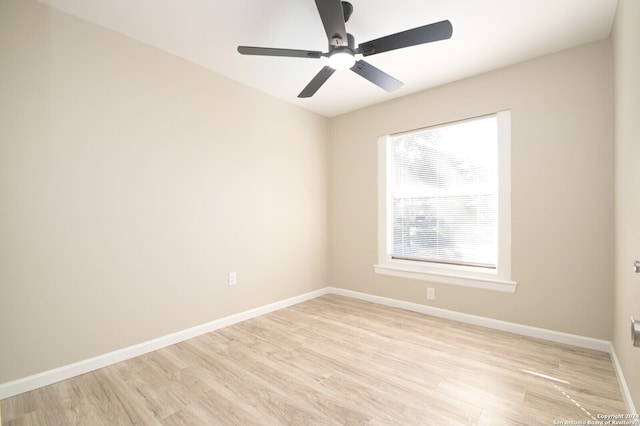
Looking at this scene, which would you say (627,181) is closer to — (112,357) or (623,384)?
(623,384)

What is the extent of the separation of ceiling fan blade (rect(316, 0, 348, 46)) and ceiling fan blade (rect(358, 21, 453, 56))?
0.18 m

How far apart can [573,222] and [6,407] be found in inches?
164

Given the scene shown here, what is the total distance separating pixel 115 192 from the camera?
2234 mm

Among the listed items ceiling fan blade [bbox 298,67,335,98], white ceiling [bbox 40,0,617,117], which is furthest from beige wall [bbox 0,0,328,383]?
ceiling fan blade [bbox 298,67,335,98]

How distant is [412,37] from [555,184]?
1.87 meters

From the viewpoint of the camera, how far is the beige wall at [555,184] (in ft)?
7.57

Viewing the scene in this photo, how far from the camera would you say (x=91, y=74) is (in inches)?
84.0

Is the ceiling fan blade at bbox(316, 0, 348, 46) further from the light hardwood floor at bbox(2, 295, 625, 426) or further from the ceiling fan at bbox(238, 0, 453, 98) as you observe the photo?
the light hardwood floor at bbox(2, 295, 625, 426)

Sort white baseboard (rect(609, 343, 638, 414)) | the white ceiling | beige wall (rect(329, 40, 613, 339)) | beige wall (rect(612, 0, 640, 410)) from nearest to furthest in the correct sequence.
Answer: beige wall (rect(612, 0, 640, 410)), white baseboard (rect(609, 343, 638, 414)), the white ceiling, beige wall (rect(329, 40, 613, 339))

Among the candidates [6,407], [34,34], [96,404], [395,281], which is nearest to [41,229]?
[6,407]

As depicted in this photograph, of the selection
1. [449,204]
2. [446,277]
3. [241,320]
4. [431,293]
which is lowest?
[241,320]

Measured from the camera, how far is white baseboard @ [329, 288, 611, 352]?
2348 mm

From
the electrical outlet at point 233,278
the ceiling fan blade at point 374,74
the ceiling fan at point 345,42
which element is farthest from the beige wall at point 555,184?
the electrical outlet at point 233,278

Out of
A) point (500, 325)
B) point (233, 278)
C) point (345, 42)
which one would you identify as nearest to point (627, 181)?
point (500, 325)
